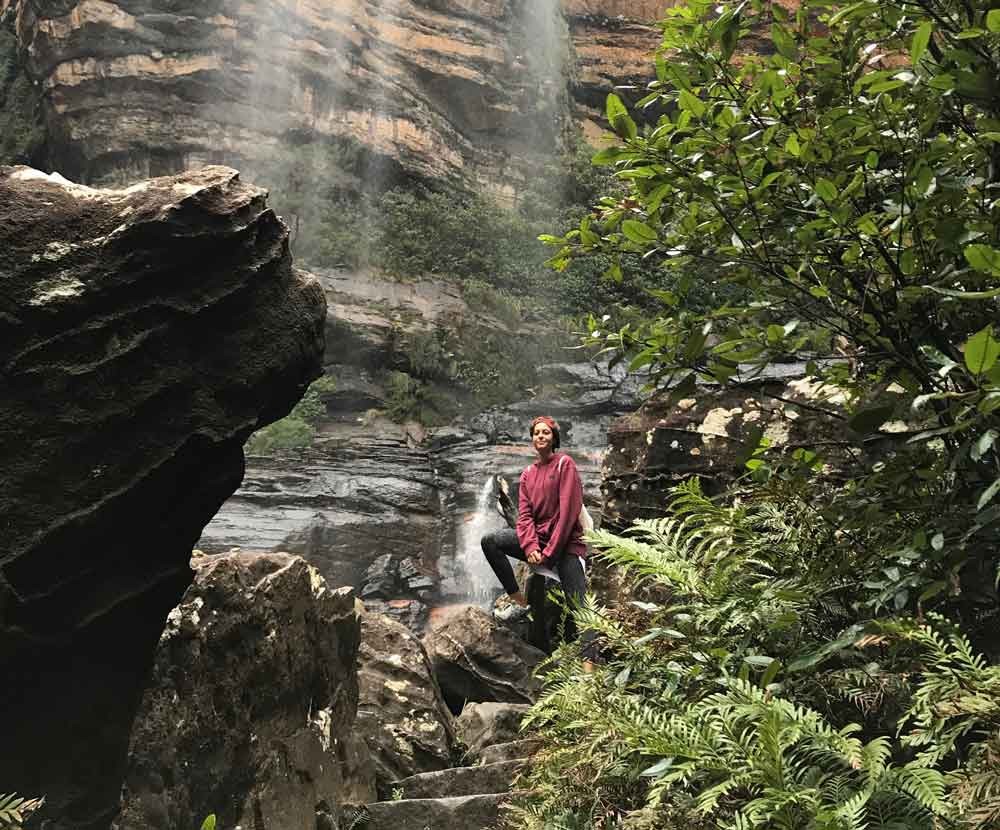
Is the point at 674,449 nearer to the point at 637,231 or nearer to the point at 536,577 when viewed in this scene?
the point at 536,577

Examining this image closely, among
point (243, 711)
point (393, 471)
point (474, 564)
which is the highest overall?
point (243, 711)

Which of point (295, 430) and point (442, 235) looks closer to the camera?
point (295, 430)

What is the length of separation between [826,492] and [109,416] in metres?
2.23

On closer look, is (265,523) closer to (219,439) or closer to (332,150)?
(219,439)

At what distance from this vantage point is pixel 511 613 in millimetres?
8523

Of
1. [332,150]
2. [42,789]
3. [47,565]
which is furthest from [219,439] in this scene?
[332,150]

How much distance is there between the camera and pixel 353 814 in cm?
391

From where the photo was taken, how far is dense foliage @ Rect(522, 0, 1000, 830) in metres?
1.64

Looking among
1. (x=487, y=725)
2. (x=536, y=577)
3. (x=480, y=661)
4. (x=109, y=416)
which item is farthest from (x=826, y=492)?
(x=480, y=661)

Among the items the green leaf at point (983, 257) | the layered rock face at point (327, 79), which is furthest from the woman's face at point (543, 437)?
the layered rock face at point (327, 79)

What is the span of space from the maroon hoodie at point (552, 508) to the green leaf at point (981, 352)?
4.63 m

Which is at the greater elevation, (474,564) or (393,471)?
(393,471)

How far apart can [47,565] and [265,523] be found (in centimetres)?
1208

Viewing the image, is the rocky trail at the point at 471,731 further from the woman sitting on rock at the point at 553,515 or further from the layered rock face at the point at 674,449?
the layered rock face at the point at 674,449
